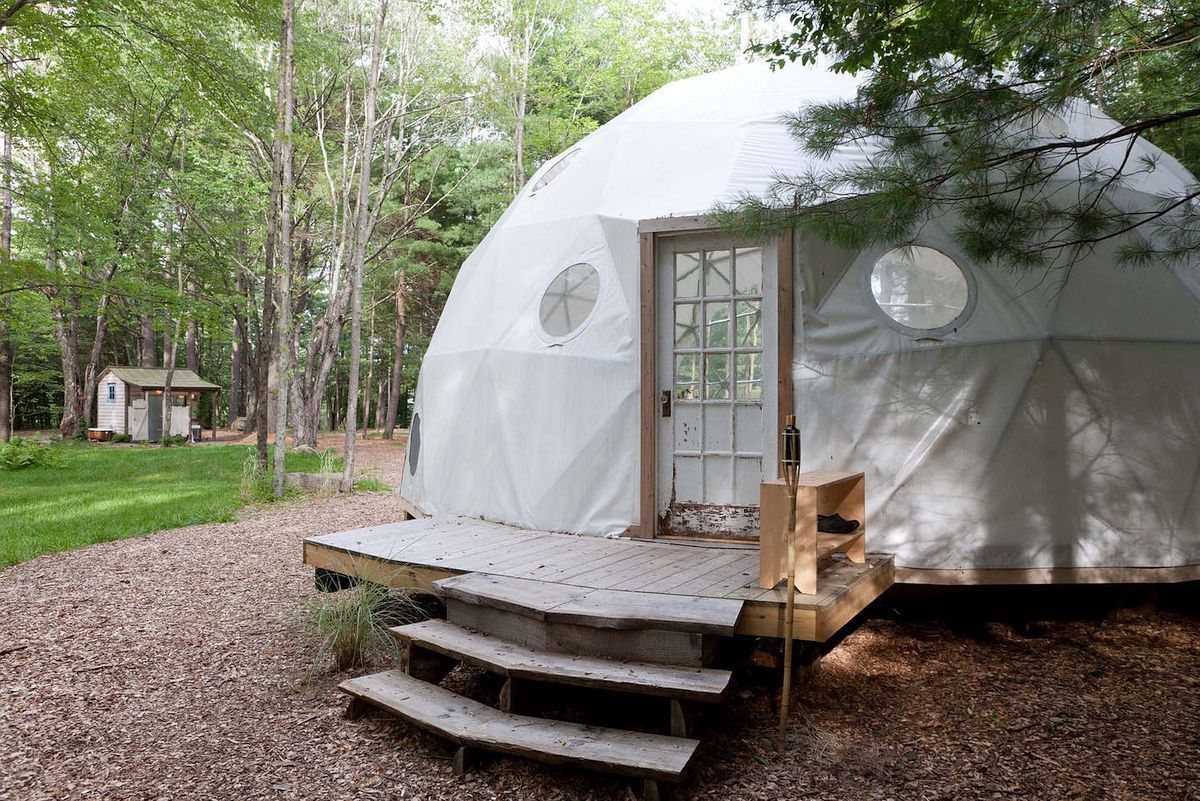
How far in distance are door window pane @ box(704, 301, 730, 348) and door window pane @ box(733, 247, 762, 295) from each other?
157mm

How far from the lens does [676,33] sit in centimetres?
1822

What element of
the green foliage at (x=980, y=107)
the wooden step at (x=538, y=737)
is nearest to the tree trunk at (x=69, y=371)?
the wooden step at (x=538, y=737)

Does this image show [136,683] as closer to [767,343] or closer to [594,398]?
[594,398]

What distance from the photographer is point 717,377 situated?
4922mm

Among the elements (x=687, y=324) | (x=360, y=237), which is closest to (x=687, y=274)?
(x=687, y=324)

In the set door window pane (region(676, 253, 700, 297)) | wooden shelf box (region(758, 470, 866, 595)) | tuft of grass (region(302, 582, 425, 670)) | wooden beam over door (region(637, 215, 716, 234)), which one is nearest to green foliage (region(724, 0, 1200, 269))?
wooden beam over door (region(637, 215, 716, 234))

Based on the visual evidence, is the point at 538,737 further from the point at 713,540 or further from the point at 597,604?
the point at 713,540

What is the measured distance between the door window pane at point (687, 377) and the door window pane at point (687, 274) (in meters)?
0.45

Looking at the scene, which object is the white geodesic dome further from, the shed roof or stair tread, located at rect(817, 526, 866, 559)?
the shed roof

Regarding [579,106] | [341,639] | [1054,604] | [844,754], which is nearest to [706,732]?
[844,754]

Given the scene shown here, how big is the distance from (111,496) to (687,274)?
30.5ft

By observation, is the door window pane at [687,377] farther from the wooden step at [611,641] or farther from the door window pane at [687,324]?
the wooden step at [611,641]

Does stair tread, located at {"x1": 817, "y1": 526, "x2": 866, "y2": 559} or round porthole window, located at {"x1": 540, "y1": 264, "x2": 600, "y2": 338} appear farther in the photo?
round porthole window, located at {"x1": 540, "y1": 264, "x2": 600, "y2": 338}

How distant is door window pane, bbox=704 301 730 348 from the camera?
4.93 metres
